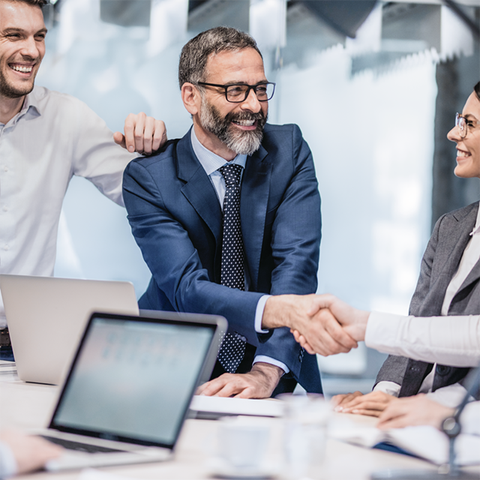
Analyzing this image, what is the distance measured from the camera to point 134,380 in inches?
39.9

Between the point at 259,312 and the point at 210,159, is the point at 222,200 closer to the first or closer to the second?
the point at 210,159

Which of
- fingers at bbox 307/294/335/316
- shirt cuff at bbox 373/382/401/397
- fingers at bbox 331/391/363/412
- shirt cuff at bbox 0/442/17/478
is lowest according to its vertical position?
A: shirt cuff at bbox 373/382/401/397

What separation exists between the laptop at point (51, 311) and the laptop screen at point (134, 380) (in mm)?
295

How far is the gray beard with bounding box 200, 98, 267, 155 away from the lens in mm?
2064

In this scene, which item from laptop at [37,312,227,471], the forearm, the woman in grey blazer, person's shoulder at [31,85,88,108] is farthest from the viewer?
person's shoulder at [31,85,88,108]

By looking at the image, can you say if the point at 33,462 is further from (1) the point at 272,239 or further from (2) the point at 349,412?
(1) the point at 272,239

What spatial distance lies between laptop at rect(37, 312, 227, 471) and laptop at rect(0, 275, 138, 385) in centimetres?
30

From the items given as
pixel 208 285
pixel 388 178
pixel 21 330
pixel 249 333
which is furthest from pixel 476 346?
pixel 388 178

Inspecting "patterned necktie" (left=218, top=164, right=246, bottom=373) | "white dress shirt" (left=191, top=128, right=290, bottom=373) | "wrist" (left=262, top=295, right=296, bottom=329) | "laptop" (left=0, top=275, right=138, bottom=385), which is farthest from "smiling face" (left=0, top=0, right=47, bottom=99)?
"wrist" (left=262, top=295, right=296, bottom=329)

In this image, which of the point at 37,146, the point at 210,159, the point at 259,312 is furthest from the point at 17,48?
the point at 259,312

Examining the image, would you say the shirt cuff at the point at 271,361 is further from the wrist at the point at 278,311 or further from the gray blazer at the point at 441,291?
the gray blazer at the point at 441,291

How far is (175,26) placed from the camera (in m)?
3.54

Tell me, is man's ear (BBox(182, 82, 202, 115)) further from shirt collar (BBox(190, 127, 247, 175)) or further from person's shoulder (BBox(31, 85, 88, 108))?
person's shoulder (BBox(31, 85, 88, 108))

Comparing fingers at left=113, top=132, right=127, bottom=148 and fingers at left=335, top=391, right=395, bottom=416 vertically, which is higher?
fingers at left=113, top=132, right=127, bottom=148
